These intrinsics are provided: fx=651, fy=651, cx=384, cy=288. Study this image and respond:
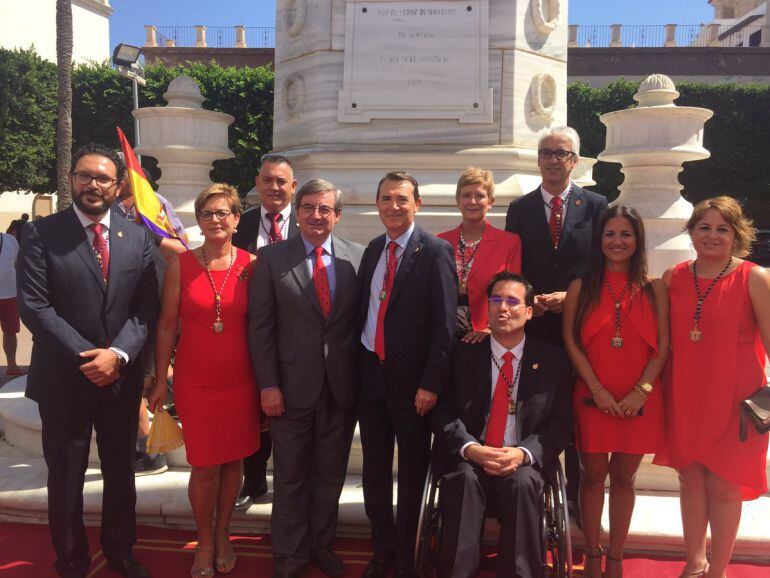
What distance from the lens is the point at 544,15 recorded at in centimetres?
534

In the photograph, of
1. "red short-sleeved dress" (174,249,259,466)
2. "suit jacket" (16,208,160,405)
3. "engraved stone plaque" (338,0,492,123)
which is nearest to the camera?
"suit jacket" (16,208,160,405)

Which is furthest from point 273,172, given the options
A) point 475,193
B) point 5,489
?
point 5,489

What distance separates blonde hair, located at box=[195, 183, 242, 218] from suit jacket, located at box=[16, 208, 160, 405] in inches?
13.2

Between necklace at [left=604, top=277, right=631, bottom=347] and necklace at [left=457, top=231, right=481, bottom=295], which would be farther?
necklace at [left=457, top=231, right=481, bottom=295]

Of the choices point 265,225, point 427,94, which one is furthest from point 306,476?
point 427,94

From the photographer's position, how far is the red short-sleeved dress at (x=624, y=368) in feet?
9.11

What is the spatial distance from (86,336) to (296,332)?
0.88 meters

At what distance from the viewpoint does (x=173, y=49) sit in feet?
109

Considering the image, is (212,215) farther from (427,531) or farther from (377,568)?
(377,568)

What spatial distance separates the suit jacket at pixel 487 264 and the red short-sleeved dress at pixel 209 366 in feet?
3.50

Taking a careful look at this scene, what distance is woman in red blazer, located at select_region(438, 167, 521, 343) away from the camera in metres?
3.07

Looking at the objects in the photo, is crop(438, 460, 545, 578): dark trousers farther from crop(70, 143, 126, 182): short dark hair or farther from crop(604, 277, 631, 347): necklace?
crop(70, 143, 126, 182): short dark hair

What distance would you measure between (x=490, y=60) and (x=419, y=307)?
3063 millimetres

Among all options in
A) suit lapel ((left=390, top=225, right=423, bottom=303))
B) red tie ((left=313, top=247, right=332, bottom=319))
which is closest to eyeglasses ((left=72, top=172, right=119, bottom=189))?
red tie ((left=313, top=247, right=332, bottom=319))
